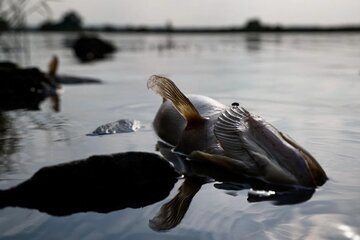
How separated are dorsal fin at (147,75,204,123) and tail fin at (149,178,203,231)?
902mm

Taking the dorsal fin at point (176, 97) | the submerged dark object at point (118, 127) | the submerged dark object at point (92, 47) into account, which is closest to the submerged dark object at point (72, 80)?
the submerged dark object at point (118, 127)

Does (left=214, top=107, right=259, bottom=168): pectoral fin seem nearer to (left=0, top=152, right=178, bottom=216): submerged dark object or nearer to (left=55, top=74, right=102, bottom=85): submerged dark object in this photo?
(left=0, top=152, right=178, bottom=216): submerged dark object

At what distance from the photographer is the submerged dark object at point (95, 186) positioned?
345 cm

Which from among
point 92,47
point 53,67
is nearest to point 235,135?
point 53,67

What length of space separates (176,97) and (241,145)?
932 millimetres

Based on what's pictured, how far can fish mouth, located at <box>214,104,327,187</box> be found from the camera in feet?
12.3

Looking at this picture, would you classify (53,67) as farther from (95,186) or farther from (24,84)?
(95,186)

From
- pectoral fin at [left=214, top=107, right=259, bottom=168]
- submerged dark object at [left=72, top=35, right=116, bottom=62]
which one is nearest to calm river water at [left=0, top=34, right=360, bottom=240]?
pectoral fin at [left=214, top=107, right=259, bottom=168]

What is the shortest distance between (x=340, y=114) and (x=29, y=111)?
4.51 metres

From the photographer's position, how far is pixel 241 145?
4.10 meters

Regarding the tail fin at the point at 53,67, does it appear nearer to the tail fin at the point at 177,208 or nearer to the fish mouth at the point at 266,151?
the fish mouth at the point at 266,151

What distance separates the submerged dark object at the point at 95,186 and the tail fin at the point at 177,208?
0.39ft

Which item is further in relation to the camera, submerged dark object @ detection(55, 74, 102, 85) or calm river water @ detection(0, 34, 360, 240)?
submerged dark object @ detection(55, 74, 102, 85)

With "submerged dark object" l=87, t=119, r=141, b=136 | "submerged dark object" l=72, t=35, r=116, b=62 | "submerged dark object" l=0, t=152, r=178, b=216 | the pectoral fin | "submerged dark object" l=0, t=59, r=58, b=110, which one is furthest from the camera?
"submerged dark object" l=72, t=35, r=116, b=62
